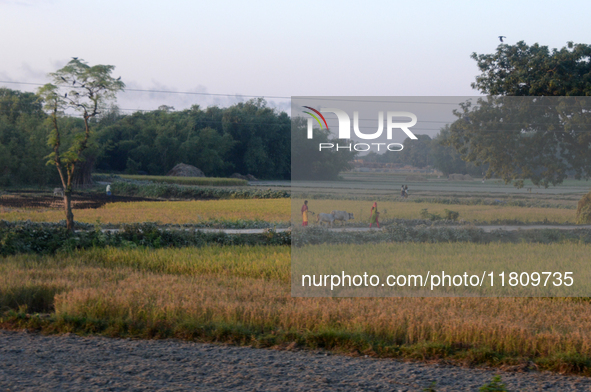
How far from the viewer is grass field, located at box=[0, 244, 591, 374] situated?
6.76 m

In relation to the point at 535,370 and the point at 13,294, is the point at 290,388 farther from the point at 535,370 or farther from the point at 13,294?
the point at 13,294

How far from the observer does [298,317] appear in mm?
7871

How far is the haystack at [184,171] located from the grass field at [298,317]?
53567 mm

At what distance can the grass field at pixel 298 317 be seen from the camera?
22.2ft

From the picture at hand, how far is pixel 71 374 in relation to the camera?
18.9ft

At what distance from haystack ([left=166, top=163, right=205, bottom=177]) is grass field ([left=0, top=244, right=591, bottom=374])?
5357 cm

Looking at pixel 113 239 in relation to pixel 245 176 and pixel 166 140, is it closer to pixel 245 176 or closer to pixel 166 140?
pixel 166 140

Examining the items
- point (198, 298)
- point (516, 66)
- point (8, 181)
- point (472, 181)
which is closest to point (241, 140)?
point (8, 181)

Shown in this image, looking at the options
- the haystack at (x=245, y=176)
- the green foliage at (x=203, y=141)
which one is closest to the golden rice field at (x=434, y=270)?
the green foliage at (x=203, y=141)

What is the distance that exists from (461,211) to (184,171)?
177 feet

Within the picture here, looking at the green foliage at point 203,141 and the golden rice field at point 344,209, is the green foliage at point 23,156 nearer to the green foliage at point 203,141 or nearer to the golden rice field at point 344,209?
the green foliage at point 203,141

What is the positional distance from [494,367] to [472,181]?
29.9 ft

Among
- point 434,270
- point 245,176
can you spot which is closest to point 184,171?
point 245,176

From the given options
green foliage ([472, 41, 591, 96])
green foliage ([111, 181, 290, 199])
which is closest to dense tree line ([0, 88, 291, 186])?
green foliage ([111, 181, 290, 199])
